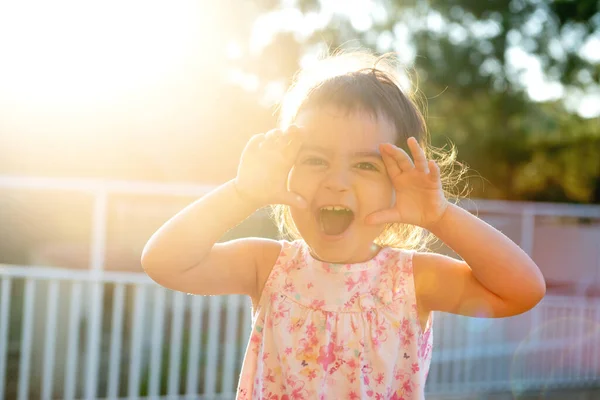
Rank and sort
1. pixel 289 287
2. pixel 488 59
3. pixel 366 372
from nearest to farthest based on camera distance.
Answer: pixel 366 372 < pixel 289 287 < pixel 488 59

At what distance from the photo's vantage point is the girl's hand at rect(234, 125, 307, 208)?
157 centimetres

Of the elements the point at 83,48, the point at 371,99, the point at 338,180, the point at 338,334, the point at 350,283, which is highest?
the point at 83,48

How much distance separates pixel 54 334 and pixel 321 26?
8454mm

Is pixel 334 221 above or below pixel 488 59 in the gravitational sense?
below

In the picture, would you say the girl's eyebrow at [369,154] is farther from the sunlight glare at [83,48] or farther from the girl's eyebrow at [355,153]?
the sunlight glare at [83,48]

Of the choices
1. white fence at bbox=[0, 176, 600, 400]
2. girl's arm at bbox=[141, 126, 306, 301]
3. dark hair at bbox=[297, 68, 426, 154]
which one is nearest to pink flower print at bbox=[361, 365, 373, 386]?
girl's arm at bbox=[141, 126, 306, 301]

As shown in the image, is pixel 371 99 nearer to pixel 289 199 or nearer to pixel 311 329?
pixel 289 199

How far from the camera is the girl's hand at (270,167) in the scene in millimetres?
1569

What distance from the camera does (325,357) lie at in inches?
65.3

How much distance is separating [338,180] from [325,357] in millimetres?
406

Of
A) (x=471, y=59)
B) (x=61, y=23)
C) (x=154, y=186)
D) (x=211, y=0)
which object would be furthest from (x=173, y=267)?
(x=471, y=59)

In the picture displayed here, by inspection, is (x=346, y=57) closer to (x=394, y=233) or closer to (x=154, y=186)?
(x=394, y=233)

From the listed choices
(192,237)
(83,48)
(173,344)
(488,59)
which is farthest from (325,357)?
(488,59)

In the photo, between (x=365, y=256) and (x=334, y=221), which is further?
(x=365, y=256)
